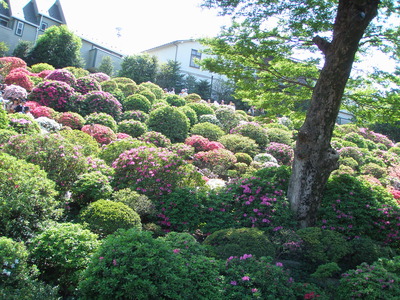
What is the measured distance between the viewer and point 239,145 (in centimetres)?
1416

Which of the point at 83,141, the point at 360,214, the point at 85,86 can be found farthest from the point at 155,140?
the point at 85,86

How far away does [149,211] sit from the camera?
6.61 metres

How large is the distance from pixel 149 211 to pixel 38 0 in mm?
33892

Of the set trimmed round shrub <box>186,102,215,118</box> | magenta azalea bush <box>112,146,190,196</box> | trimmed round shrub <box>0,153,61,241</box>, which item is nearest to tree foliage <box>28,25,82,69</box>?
trimmed round shrub <box>186,102,215,118</box>

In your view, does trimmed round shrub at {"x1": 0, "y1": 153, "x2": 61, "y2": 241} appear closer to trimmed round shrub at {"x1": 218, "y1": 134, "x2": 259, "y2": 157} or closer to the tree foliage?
trimmed round shrub at {"x1": 218, "y1": 134, "x2": 259, "y2": 157}

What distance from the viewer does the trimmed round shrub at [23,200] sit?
4.64 metres

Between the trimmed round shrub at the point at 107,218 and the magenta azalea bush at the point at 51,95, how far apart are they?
9541mm

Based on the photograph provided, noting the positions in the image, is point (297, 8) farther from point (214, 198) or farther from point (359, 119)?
point (214, 198)

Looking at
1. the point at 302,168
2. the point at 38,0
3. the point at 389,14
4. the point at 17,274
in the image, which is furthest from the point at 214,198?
the point at 38,0

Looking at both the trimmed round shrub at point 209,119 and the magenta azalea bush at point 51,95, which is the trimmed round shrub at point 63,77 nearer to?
the magenta azalea bush at point 51,95

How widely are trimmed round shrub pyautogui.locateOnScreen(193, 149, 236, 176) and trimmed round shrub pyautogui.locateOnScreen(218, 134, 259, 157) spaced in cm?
198

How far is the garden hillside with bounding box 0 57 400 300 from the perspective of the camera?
376 centimetres

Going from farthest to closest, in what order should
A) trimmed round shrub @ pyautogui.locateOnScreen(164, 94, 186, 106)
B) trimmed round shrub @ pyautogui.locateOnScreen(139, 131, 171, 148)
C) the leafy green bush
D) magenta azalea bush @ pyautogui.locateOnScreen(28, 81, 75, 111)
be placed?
trimmed round shrub @ pyautogui.locateOnScreen(164, 94, 186, 106) → magenta azalea bush @ pyautogui.locateOnScreen(28, 81, 75, 111) → trimmed round shrub @ pyautogui.locateOnScreen(139, 131, 171, 148) → the leafy green bush

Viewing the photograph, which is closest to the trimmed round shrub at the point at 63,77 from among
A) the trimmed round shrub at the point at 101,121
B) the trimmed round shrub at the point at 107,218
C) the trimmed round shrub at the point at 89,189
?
the trimmed round shrub at the point at 101,121
